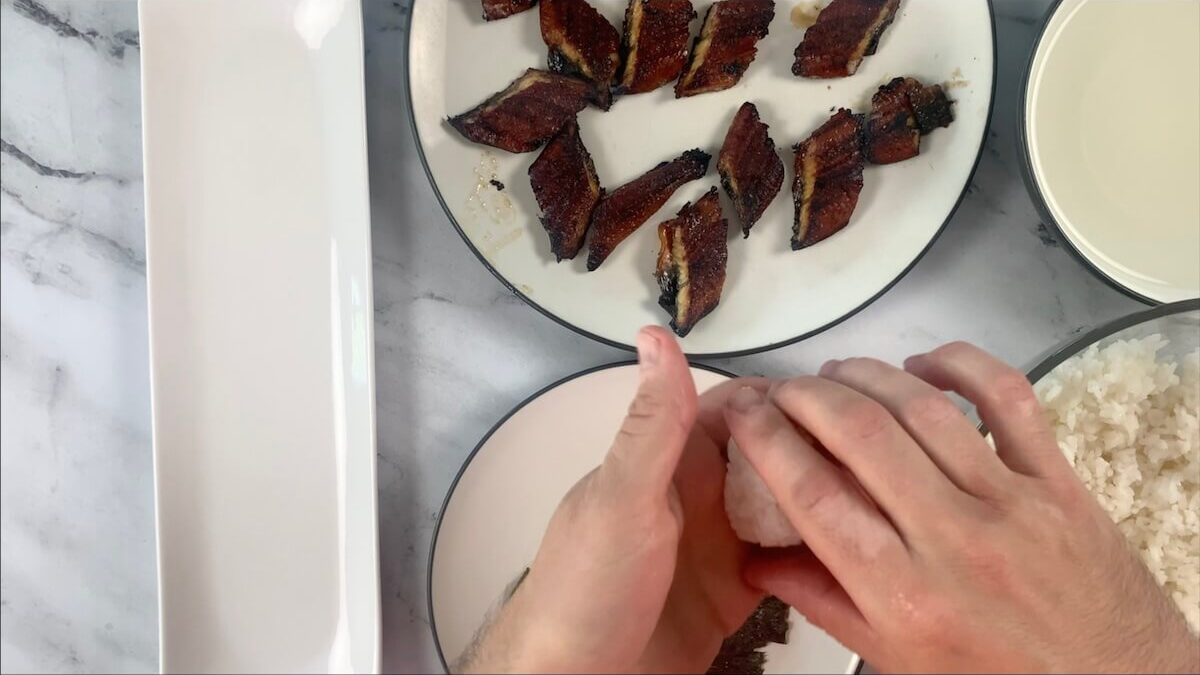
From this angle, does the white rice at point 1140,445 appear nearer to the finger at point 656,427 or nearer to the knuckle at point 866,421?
the knuckle at point 866,421

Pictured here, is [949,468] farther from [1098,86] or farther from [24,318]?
[24,318]

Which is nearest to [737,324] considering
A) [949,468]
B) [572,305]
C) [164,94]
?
[572,305]

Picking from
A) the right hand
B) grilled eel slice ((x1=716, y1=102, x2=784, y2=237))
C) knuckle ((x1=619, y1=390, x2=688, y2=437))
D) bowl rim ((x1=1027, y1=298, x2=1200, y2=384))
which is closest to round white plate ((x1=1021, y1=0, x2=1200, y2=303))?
bowl rim ((x1=1027, y1=298, x2=1200, y2=384))

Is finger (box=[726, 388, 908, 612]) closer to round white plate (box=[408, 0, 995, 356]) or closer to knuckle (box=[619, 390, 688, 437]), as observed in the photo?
knuckle (box=[619, 390, 688, 437])

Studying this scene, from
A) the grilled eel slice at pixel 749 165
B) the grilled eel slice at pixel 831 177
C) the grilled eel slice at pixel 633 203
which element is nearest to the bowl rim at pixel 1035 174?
the grilled eel slice at pixel 831 177

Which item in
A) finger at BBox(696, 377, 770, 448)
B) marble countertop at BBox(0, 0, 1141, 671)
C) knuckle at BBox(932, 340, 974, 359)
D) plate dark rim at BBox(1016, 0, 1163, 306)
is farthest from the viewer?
marble countertop at BBox(0, 0, 1141, 671)

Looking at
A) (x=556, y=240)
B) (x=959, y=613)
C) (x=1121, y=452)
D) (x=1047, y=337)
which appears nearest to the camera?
(x=959, y=613)

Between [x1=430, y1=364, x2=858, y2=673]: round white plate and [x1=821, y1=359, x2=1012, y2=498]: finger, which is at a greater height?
[x1=821, y1=359, x2=1012, y2=498]: finger
